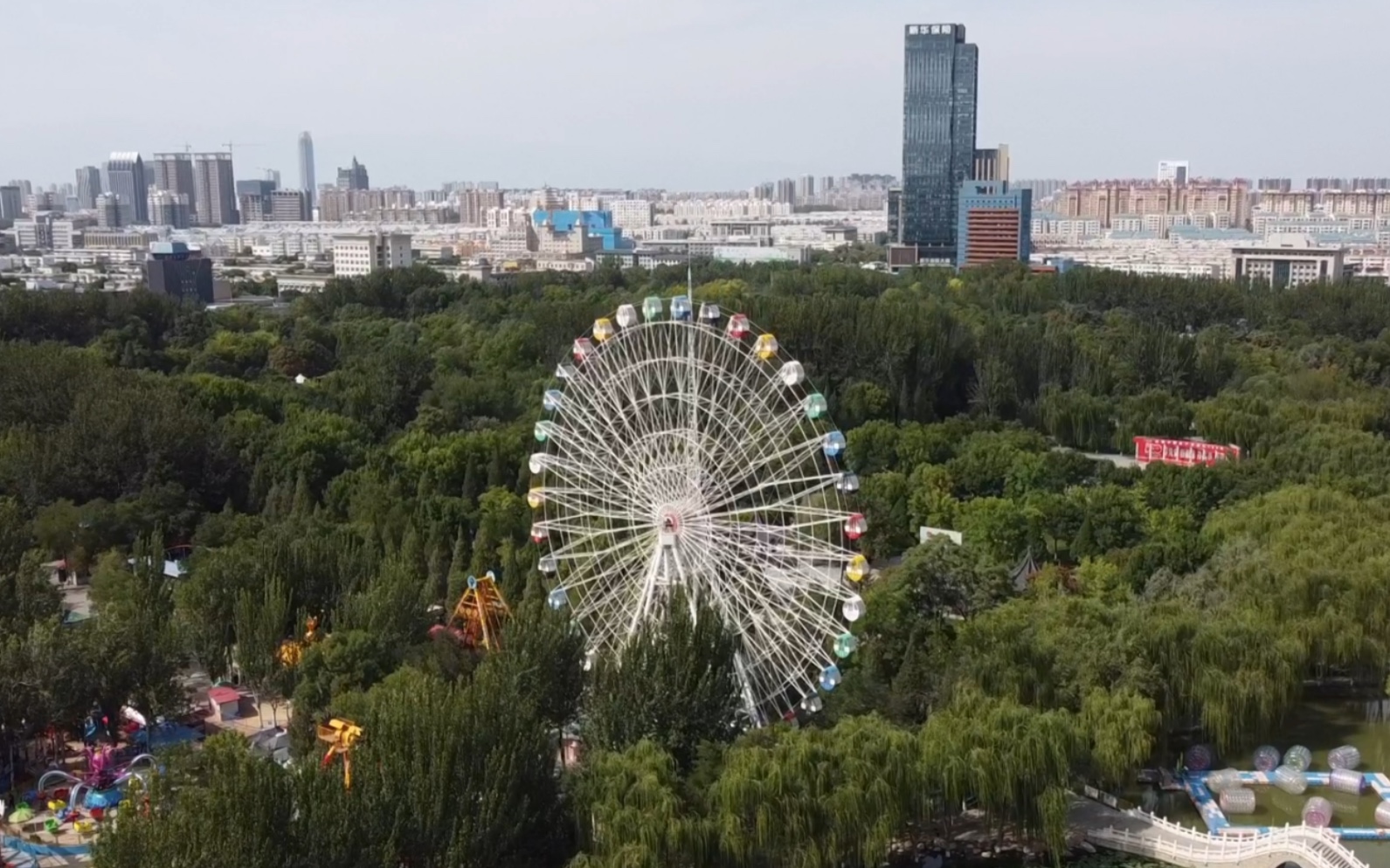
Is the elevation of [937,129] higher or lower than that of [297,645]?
higher

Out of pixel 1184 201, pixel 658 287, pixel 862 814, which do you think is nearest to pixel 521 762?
pixel 862 814

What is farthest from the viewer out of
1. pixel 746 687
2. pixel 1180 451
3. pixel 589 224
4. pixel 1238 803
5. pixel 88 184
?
pixel 88 184

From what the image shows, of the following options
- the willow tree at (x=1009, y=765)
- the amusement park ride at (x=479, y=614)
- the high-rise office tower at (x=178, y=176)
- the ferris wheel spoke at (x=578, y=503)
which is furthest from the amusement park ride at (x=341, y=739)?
the high-rise office tower at (x=178, y=176)

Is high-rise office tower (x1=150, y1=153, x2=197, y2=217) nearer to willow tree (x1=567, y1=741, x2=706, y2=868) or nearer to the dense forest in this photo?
the dense forest

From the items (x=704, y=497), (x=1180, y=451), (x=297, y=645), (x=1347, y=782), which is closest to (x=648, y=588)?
(x=704, y=497)

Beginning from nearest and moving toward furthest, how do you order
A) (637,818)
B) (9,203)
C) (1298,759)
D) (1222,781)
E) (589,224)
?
(637,818), (1222,781), (1298,759), (589,224), (9,203)

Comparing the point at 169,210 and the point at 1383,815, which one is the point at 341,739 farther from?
the point at 169,210

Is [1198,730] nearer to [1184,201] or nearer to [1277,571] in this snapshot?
[1277,571]

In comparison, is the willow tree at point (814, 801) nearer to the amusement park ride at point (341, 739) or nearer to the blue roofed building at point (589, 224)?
the amusement park ride at point (341, 739)

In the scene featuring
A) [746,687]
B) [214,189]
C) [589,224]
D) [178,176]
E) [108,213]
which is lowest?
[746,687]
